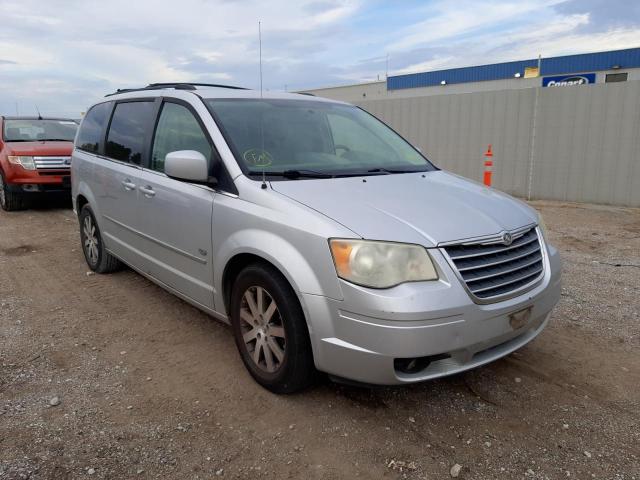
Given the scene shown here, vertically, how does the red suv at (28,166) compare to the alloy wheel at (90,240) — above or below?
above

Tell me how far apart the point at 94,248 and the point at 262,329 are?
325 centimetres

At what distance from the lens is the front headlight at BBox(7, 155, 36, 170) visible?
9258 millimetres

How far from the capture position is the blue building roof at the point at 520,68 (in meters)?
28.4

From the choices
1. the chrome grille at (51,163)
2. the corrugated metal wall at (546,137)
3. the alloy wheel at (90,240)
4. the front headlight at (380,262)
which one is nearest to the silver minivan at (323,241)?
the front headlight at (380,262)

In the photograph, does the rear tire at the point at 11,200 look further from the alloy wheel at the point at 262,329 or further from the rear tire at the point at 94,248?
the alloy wheel at the point at 262,329

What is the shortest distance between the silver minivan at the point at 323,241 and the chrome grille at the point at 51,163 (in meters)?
5.93

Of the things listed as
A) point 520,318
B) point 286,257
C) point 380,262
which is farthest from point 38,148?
point 520,318

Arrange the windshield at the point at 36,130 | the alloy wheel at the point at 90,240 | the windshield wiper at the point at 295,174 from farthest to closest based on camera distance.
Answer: the windshield at the point at 36,130
the alloy wheel at the point at 90,240
the windshield wiper at the point at 295,174

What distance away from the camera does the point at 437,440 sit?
2703mm

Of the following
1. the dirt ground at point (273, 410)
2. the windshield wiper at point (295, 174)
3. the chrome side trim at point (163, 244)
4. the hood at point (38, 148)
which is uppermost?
the hood at point (38, 148)

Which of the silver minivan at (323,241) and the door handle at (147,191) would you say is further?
the door handle at (147,191)

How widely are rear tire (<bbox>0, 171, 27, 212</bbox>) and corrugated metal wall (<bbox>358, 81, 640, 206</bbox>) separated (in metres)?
8.68

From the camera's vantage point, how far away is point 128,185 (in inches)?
170

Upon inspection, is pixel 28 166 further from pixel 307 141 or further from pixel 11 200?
pixel 307 141
